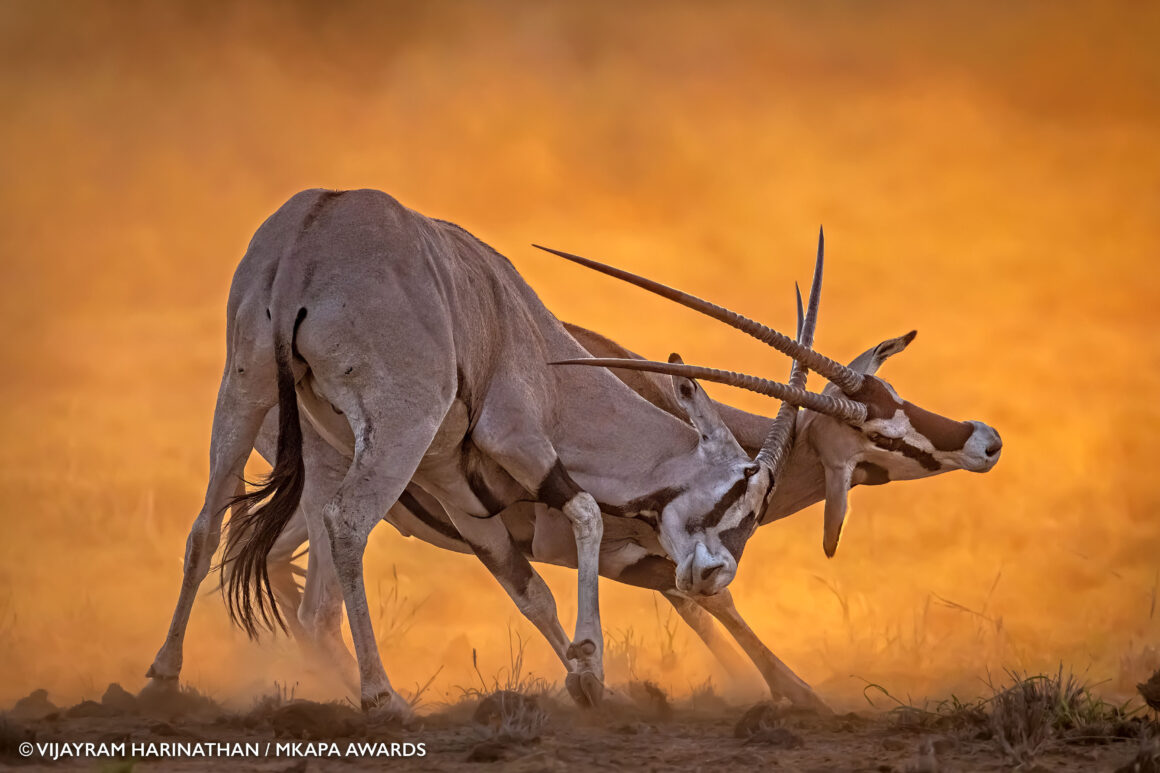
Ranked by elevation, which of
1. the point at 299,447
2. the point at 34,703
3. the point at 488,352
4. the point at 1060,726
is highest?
the point at 488,352

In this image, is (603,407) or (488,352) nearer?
(488,352)

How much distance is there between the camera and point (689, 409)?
873cm

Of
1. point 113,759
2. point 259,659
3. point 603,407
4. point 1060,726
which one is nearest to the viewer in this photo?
point 113,759

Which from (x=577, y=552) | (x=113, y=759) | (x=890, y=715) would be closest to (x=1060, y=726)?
(x=890, y=715)

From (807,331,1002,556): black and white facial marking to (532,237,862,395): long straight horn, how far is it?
165 millimetres

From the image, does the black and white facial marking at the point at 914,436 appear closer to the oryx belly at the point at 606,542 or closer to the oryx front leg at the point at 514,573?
the oryx belly at the point at 606,542

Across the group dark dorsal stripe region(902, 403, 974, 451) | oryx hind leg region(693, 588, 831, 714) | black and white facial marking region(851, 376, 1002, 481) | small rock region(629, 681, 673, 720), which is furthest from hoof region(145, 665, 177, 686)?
dark dorsal stripe region(902, 403, 974, 451)

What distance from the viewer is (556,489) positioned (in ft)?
26.7

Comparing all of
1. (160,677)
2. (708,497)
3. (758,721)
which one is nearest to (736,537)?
(708,497)

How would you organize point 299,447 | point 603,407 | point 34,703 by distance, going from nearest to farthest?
point 299,447 < point 34,703 < point 603,407

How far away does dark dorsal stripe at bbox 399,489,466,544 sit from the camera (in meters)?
8.96

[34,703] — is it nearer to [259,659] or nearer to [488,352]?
[259,659]

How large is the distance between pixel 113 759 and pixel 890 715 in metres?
4.17

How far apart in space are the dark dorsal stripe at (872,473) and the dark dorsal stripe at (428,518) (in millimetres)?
2743
